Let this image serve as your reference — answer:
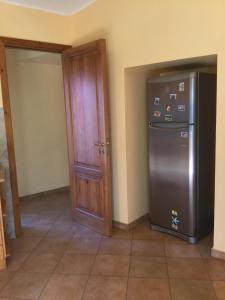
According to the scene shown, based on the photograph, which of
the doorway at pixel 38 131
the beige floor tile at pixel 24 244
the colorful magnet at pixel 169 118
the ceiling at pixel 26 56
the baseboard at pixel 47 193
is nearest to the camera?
the colorful magnet at pixel 169 118

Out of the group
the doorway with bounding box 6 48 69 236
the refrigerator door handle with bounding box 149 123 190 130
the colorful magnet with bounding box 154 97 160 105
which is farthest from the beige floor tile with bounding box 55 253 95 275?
the colorful magnet with bounding box 154 97 160 105

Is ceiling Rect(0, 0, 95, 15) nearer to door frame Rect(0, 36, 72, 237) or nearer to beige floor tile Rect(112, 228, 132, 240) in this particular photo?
door frame Rect(0, 36, 72, 237)

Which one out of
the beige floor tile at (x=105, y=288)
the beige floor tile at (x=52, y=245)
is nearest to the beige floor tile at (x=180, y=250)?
the beige floor tile at (x=105, y=288)

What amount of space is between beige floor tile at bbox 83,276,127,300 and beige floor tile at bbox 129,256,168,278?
0.52 ft

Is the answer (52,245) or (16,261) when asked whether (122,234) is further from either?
(16,261)

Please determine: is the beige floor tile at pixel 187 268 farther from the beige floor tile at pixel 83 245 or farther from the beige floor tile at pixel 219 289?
the beige floor tile at pixel 83 245

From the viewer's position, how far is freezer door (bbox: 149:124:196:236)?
2629mm

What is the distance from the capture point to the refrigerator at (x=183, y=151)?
2553mm

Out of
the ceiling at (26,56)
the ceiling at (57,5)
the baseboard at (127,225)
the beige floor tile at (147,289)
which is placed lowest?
the beige floor tile at (147,289)

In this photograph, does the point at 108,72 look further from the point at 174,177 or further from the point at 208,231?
the point at 208,231

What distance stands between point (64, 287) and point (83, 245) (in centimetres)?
67

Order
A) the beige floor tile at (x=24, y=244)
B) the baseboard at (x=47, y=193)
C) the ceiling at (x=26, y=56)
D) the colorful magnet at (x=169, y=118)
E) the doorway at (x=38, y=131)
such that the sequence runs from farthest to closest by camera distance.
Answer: the baseboard at (x=47, y=193) → the doorway at (x=38, y=131) → the ceiling at (x=26, y=56) → the beige floor tile at (x=24, y=244) → the colorful magnet at (x=169, y=118)

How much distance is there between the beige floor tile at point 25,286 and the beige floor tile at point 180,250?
116 cm

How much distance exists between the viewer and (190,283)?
219 centimetres
